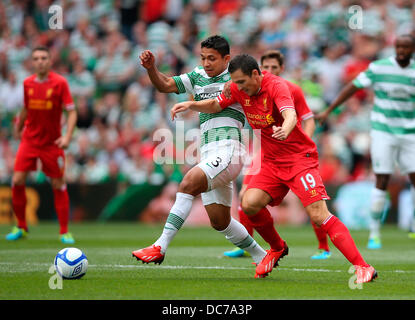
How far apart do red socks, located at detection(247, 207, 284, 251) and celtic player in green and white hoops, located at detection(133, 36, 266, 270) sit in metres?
0.26

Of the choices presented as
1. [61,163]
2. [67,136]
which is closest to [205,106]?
[67,136]

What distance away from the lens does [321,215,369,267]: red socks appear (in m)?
6.52

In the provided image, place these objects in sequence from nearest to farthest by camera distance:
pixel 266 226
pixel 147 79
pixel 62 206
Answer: pixel 266 226 < pixel 62 206 < pixel 147 79

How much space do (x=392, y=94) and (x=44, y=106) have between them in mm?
5068

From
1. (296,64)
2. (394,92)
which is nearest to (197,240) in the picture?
(394,92)

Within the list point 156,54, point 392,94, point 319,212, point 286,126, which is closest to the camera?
point 286,126

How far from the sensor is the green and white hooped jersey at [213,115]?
24.3 ft

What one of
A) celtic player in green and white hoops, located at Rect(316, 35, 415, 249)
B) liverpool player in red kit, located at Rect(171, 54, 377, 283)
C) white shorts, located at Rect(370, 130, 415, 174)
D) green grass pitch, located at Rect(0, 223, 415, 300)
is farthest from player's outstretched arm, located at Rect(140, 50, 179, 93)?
white shorts, located at Rect(370, 130, 415, 174)

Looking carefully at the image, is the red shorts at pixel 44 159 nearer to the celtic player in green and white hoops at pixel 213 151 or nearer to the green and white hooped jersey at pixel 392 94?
the celtic player in green and white hoops at pixel 213 151

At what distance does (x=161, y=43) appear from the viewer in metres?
20.1

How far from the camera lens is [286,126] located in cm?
624

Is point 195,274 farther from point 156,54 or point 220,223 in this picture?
point 156,54
